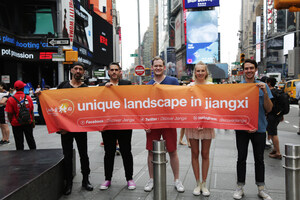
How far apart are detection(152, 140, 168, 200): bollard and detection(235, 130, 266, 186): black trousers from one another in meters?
1.54

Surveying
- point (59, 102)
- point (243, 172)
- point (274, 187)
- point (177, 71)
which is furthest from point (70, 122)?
point (177, 71)

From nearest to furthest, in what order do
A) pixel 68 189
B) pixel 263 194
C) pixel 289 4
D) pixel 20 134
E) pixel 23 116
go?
1. pixel 263 194
2. pixel 68 189
3. pixel 23 116
4. pixel 20 134
5. pixel 289 4

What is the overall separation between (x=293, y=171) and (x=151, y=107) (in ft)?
7.26

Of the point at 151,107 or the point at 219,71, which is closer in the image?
the point at 151,107

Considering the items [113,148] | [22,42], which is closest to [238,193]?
[113,148]

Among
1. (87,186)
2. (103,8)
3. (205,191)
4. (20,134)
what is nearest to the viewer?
(205,191)

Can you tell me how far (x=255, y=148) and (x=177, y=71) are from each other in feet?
448

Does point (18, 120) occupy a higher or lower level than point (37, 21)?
lower

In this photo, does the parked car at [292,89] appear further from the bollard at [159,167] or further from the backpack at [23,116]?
the bollard at [159,167]

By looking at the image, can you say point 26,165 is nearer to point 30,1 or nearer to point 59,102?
point 59,102

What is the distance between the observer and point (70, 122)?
15.1ft

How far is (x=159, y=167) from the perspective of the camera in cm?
312

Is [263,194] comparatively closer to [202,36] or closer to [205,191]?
[205,191]

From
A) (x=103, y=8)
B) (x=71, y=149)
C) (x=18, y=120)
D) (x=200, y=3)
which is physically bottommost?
(x=71, y=149)
